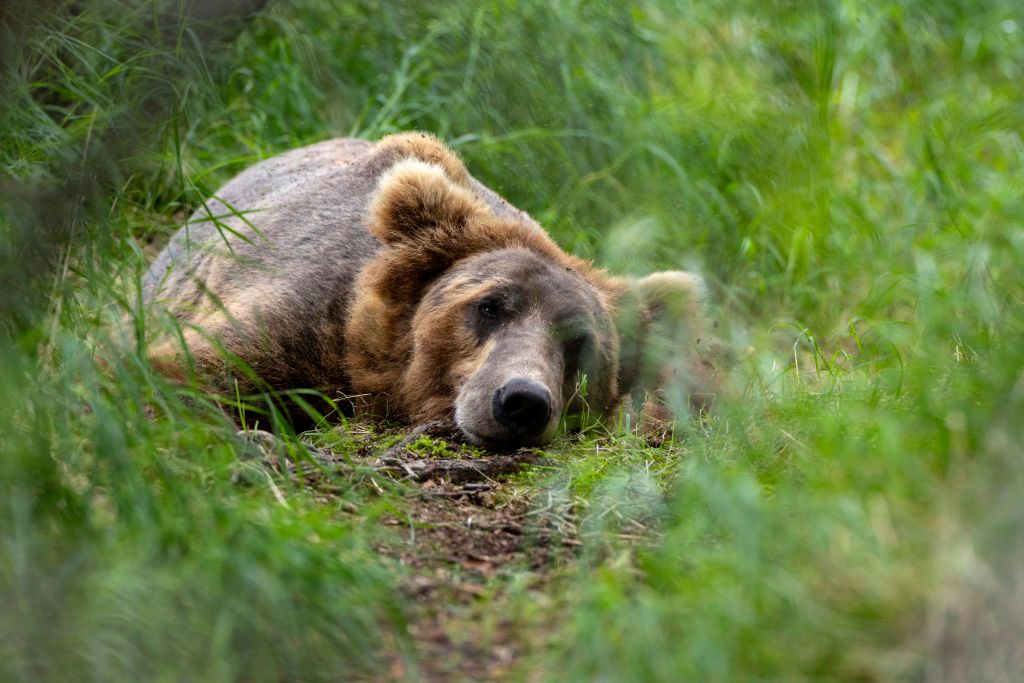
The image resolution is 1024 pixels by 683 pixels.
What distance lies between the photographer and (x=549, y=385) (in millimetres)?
4219

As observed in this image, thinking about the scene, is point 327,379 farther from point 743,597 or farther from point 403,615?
point 743,597

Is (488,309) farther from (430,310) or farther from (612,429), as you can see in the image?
(612,429)

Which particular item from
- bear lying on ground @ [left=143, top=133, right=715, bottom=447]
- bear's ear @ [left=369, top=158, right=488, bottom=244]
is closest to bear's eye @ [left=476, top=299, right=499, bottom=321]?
bear lying on ground @ [left=143, top=133, right=715, bottom=447]

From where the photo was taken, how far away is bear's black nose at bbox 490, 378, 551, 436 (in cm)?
401

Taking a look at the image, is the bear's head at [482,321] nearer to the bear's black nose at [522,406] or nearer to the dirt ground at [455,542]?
the bear's black nose at [522,406]

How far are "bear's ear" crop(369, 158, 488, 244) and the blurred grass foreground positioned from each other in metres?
0.79

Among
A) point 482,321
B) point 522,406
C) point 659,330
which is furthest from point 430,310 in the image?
point 659,330

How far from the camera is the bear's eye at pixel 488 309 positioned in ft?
14.7

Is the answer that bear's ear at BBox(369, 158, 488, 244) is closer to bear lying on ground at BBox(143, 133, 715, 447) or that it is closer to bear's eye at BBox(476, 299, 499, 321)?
bear lying on ground at BBox(143, 133, 715, 447)

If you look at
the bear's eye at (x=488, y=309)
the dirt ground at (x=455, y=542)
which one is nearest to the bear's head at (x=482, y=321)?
the bear's eye at (x=488, y=309)

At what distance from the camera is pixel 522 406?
4031mm

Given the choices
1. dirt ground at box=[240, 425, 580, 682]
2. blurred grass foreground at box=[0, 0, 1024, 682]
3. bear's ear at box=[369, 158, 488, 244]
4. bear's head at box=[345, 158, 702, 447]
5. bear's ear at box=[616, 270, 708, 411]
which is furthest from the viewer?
bear's ear at box=[616, 270, 708, 411]

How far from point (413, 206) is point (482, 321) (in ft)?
1.96

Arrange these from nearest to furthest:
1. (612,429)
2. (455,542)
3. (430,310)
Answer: (455,542), (430,310), (612,429)
